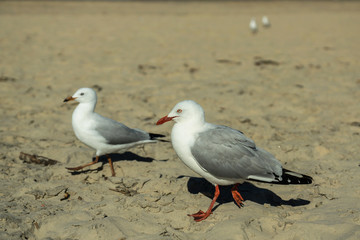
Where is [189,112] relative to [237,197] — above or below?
above

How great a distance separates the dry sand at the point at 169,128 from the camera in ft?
11.7

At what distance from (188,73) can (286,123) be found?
A: 3.25 metres

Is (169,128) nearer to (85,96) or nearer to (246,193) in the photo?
(85,96)

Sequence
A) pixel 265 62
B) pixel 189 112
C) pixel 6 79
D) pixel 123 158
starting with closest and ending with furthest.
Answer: pixel 189 112, pixel 123 158, pixel 6 79, pixel 265 62

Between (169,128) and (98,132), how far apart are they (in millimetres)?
1585

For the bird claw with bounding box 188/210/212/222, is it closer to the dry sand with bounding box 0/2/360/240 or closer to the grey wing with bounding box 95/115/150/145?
the dry sand with bounding box 0/2/360/240

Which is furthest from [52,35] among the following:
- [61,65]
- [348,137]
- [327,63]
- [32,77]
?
[348,137]

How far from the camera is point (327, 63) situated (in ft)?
31.3

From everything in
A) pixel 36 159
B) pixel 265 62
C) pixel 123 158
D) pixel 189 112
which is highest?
pixel 189 112

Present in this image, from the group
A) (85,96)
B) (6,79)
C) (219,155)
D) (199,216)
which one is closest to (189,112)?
(219,155)

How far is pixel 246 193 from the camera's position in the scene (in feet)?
14.1

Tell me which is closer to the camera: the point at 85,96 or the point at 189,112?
the point at 189,112

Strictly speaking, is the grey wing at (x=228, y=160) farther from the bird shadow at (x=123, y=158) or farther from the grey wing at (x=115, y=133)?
the bird shadow at (x=123, y=158)

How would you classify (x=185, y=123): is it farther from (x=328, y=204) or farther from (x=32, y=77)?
(x=32, y=77)
